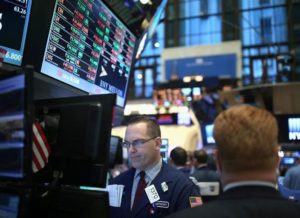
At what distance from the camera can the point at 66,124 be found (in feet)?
5.56

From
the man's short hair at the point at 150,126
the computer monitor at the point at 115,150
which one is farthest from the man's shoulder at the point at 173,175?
the computer monitor at the point at 115,150

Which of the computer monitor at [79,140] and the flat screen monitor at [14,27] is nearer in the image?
the computer monitor at [79,140]

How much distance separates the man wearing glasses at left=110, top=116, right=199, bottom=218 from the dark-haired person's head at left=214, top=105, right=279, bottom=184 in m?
1.05

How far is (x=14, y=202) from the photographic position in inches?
60.3

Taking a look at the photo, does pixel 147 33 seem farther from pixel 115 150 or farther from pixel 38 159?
pixel 38 159

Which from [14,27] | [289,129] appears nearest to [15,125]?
[14,27]

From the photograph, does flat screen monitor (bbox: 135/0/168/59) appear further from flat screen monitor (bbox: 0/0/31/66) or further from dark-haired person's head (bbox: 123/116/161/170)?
flat screen monitor (bbox: 0/0/31/66)

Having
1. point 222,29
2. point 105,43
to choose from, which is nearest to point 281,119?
point 105,43

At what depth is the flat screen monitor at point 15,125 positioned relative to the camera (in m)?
1.43

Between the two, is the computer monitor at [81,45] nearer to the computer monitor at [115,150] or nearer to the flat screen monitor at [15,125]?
the computer monitor at [115,150]

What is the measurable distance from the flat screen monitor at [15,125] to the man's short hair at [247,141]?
2.24ft

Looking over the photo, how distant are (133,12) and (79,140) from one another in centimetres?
222

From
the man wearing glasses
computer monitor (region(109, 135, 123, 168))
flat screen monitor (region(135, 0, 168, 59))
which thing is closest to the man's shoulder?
the man wearing glasses

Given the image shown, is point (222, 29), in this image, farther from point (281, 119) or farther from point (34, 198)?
point (34, 198)
